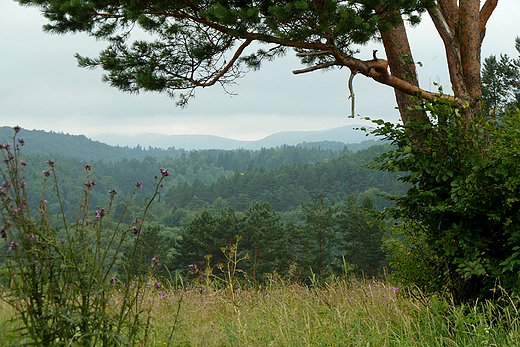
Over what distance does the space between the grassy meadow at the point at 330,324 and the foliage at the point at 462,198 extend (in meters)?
0.26

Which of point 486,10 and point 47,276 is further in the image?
point 486,10

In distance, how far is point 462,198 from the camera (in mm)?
2902

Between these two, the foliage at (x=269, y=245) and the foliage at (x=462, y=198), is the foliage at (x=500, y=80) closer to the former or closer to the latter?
the foliage at (x=269, y=245)

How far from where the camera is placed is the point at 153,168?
114312mm

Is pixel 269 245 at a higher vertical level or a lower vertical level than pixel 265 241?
lower

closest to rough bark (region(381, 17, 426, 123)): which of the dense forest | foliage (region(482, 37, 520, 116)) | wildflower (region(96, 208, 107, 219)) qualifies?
the dense forest

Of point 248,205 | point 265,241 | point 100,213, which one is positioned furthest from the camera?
point 248,205

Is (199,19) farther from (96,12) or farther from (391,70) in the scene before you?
(391,70)

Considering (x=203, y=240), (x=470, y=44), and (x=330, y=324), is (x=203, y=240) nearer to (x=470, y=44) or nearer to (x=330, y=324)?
(x=470, y=44)

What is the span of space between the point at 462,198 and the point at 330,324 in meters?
1.33

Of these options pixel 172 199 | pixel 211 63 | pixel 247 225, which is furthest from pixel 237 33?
pixel 172 199

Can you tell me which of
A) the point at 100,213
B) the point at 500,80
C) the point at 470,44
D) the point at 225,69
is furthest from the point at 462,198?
the point at 500,80

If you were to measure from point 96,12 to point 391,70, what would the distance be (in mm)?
3534

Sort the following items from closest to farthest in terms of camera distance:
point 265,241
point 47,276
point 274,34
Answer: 1. point 47,276
2. point 274,34
3. point 265,241
